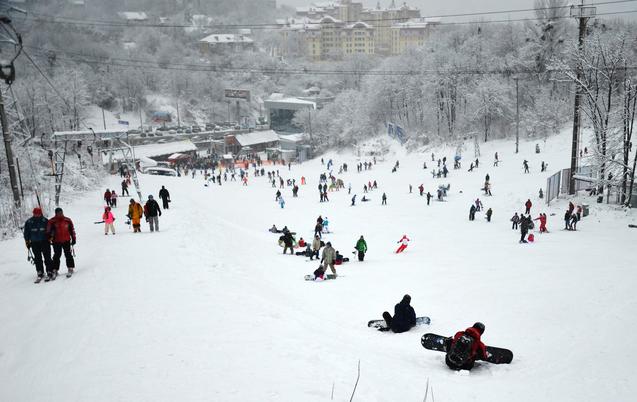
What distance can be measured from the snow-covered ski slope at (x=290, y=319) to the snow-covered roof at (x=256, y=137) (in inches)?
2226

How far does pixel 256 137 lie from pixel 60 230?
68305mm

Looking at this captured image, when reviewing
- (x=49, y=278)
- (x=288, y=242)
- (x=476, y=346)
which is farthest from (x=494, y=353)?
(x=288, y=242)

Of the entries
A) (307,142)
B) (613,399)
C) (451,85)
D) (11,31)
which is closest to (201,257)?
(11,31)

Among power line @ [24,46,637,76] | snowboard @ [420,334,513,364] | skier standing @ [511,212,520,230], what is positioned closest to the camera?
snowboard @ [420,334,513,364]

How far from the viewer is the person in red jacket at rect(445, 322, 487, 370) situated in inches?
265

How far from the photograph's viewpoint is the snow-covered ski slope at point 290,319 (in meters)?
5.81

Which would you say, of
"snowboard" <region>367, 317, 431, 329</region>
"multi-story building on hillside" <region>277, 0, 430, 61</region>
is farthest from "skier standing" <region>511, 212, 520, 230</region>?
"multi-story building on hillside" <region>277, 0, 430, 61</region>

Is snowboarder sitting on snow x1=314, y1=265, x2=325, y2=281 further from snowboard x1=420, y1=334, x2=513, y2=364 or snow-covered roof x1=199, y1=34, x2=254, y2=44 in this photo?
snow-covered roof x1=199, y1=34, x2=254, y2=44

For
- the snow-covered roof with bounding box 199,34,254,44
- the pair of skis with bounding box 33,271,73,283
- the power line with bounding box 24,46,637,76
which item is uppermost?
the snow-covered roof with bounding box 199,34,254,44

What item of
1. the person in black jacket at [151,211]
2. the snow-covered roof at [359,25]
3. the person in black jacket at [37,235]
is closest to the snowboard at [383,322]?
the person in black jacket at [37,235]

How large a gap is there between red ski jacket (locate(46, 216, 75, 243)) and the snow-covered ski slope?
884 millimetres

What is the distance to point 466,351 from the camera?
6.75 m

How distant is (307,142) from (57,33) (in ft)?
215

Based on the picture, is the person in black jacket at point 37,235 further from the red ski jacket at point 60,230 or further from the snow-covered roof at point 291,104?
the snow-covered roof at point 291,104
